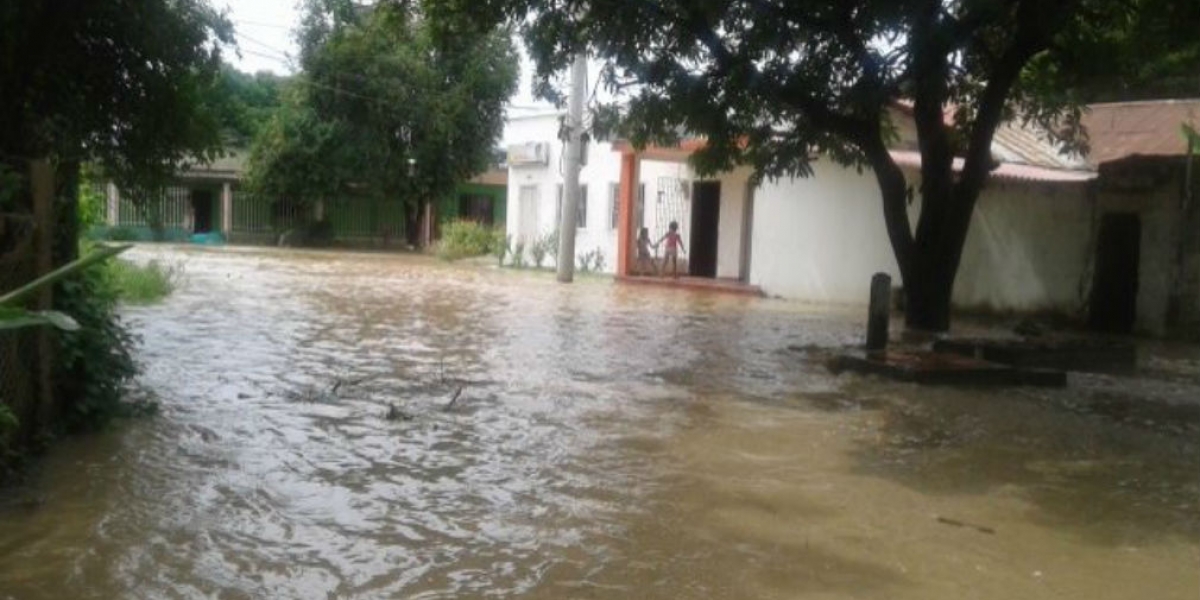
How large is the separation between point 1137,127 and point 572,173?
37.6 ft

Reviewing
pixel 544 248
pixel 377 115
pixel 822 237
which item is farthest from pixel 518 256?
pixel 822 237

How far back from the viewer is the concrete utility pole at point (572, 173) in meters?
24.0

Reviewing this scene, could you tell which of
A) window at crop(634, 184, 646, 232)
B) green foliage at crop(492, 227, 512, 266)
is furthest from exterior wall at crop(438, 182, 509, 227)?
window at crop(634, 184, 646, 232)

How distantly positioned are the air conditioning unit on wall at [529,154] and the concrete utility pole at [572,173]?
6.51 meters

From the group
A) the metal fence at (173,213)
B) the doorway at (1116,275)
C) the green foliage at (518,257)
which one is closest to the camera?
the doorway at (1116,275)

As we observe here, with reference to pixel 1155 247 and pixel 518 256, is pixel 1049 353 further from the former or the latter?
pixel 518 256

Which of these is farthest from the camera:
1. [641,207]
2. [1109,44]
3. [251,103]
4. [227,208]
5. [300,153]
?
[251,103]

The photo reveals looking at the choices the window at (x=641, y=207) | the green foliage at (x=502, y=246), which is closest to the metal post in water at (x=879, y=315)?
the window at (x=641, y=207)

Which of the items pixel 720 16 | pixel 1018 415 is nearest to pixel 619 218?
pixel 720 16

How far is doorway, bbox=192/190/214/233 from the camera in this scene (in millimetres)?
44844

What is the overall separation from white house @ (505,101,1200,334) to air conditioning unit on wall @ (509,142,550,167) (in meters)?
2.36

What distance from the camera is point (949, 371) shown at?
10.7 metres

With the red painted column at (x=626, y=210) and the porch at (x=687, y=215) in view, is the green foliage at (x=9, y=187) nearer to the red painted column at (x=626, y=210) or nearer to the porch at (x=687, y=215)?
the porch at (x=687, y=215)

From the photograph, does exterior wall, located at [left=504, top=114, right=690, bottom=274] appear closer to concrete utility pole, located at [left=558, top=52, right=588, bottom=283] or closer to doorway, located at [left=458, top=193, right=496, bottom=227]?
concrete utility pole, located at [left=558, top=52, right=588, bottom=283]
